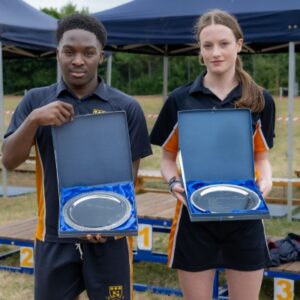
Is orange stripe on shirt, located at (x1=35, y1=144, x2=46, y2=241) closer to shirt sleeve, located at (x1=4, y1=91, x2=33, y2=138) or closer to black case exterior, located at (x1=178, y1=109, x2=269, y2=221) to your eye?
shirt sleeve, located at (x1=4, y1=91, x2=33, y2=138)

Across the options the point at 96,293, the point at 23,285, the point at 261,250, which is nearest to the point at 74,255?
the point at 96,293

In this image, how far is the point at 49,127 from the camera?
7.40 ft

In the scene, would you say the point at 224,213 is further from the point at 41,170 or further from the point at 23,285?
the point at 23,285

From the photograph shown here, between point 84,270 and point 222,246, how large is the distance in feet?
1.85

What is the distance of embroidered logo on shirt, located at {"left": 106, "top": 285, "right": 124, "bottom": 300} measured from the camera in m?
2.29

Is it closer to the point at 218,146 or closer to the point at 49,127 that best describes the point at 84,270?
the point at 49,127

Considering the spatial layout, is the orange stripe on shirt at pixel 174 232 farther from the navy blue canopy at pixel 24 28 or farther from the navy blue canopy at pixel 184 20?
the navy blue canopy at pixel 24 28

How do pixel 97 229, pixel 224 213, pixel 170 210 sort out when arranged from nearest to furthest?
1. pixel 97 229
2. pixel 224 213
3. pixel 170 210

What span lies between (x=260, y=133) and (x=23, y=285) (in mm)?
2860

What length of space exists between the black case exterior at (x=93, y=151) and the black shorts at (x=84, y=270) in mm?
231

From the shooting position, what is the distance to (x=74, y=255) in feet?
7.43

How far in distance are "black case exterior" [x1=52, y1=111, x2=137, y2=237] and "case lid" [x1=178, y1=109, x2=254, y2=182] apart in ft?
0.91

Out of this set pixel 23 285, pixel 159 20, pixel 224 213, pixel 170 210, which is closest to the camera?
pixel 224 213

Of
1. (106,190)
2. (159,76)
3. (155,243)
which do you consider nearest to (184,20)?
(155,243)
